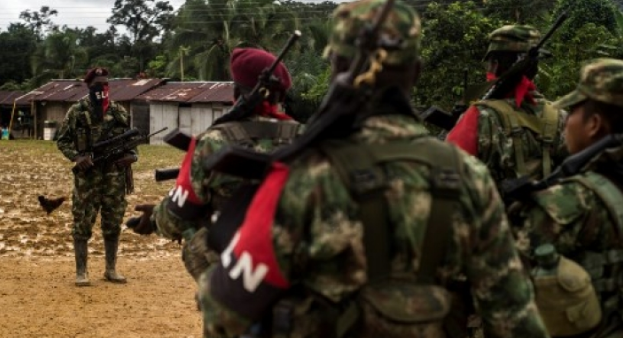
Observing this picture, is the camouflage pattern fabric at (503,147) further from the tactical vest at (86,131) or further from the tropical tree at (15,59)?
the tropical tree at (15,59)

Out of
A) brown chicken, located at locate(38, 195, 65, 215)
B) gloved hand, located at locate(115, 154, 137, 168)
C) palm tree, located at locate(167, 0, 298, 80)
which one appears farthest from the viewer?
palm tree, located at locate(167, 0, 298, 80)

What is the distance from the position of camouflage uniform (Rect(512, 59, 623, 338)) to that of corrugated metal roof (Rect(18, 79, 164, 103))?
1584 inches

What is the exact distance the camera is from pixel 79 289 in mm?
8305

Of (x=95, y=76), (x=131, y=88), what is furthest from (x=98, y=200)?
(x=131, y=88)

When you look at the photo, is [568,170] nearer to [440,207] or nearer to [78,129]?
[440,207]

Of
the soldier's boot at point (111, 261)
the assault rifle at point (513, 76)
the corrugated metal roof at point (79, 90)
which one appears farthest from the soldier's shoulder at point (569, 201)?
the corrugated metal roof at point (79, 90)

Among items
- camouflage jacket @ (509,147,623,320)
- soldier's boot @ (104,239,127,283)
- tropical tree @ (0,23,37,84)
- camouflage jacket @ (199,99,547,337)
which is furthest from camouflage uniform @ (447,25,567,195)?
tropical tree @ (0,23,37,84)

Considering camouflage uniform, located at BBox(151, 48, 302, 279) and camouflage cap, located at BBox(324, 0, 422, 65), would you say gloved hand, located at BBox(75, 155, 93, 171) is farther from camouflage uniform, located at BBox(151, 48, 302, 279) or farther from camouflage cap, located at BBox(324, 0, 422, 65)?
camouflage cap, located at BBox(324, 0, 422, 65)

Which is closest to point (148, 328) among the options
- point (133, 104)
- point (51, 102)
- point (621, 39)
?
point (621, 39)

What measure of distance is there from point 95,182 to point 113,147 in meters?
0.41

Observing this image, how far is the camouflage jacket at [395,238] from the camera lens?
2.19m

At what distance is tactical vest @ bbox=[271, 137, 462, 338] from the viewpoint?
2.21 m

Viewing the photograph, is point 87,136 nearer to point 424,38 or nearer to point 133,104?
point 424,38

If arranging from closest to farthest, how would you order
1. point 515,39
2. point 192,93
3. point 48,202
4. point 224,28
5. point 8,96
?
point 515,39
point 48,202
point 192,93
point 224,28
point 8,96
